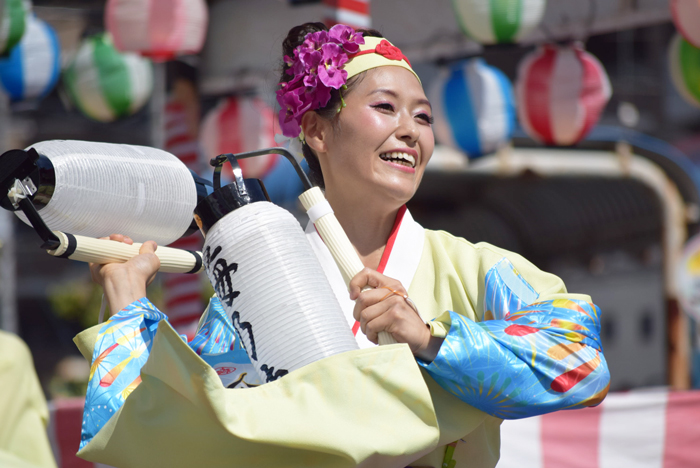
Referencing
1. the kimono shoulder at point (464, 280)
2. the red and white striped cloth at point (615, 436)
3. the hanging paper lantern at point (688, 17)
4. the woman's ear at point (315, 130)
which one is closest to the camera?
the kimono shoulder at point (464, 280)

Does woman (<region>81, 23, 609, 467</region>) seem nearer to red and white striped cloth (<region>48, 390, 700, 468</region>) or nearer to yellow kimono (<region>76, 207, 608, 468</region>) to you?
yellow kimono (<region>76, 207, 608, 468</region>)

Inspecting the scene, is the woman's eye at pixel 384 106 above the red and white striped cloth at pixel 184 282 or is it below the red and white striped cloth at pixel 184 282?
above

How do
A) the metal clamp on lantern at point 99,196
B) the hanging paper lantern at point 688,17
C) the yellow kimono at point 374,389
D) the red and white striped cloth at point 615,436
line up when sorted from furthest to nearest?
the hanging paper lantern at point 688,17 → the red and white striped cloth at point 615,436 → the metal clamp on lantern at point 99,196 → the yellow kimono at point 374,389

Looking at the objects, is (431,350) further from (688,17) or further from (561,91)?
(561,91)

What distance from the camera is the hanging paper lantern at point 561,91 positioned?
15.6 feet

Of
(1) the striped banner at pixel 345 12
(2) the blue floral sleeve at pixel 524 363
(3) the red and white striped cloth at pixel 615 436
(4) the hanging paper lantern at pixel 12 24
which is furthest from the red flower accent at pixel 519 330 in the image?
(4) the hanging paper lantern at pixel 12 24

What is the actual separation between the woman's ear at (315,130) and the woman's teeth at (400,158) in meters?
0.17

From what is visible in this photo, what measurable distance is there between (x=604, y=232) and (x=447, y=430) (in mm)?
9020

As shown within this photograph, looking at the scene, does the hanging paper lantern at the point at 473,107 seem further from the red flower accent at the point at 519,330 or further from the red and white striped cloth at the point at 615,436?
the red flower accent at the point at 519,330

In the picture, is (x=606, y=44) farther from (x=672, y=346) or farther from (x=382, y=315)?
(x=382, y=315)

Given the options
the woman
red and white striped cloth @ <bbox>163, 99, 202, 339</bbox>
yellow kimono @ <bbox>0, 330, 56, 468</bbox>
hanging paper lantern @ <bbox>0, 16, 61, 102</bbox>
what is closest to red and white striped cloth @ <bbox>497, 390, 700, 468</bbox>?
the woman

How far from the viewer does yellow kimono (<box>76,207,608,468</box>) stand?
1147 millimetres

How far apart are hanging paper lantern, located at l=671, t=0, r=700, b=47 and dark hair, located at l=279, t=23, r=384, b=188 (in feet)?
9.62

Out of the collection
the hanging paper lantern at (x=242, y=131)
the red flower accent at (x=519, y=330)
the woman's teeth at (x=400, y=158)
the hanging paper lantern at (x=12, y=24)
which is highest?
the woman's teeth at (x=400, y=158)
